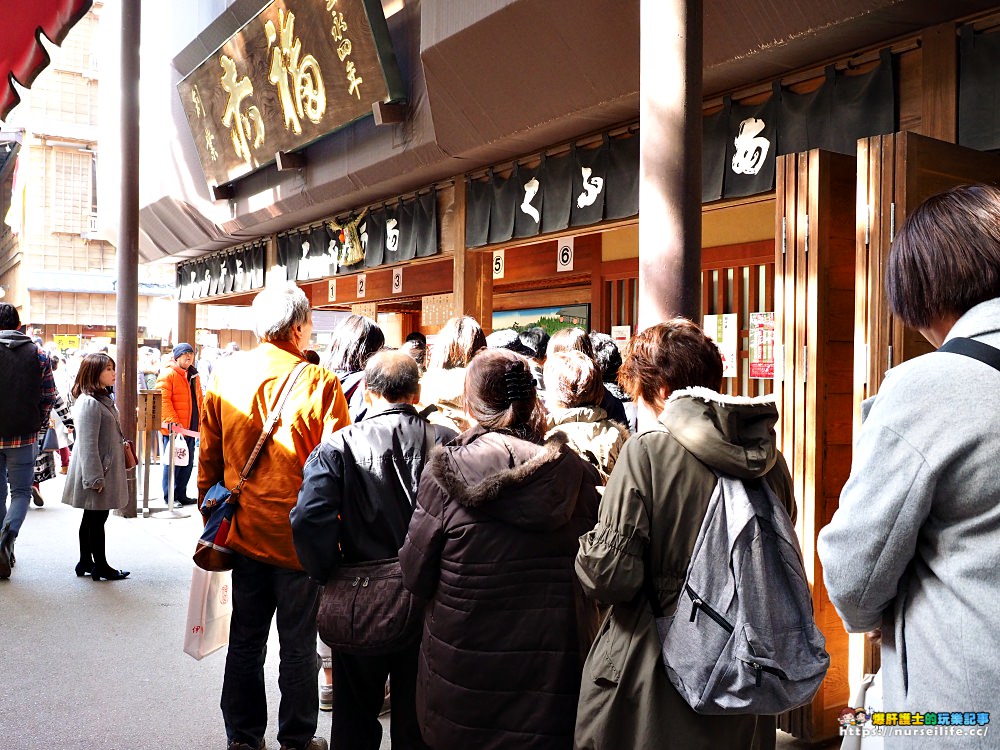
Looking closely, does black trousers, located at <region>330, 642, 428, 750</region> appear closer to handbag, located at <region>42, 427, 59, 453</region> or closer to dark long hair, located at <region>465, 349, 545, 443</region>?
dark long hair, located at <region>465, 349, 545, 443</region>

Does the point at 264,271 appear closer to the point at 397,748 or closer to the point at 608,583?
the point at 397,748

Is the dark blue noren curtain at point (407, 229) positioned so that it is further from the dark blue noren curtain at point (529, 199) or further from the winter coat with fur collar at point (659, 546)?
the winter coat with fur collar at point (659, 546)

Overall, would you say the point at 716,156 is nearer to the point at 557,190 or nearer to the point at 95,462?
the point at 557,190

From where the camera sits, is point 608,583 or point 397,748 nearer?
point 608,583

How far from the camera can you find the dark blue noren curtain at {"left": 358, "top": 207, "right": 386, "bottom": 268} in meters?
9.09

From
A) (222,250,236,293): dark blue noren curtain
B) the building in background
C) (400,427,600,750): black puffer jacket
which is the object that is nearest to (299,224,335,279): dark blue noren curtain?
(222,250,236,293): dark blue noren curtain

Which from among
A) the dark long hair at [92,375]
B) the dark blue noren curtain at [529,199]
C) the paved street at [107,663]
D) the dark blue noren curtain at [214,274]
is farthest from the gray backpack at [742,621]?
the dark blue noren curtain at [214,274]

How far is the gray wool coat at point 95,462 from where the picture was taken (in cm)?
605

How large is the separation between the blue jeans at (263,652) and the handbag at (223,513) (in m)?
0.08

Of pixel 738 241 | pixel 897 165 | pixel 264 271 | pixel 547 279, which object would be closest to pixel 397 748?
pixel 897 165

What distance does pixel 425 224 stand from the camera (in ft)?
27.6

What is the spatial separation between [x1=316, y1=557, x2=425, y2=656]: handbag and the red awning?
5.82m

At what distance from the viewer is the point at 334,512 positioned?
110 inches

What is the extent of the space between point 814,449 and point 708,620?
1.86 m
